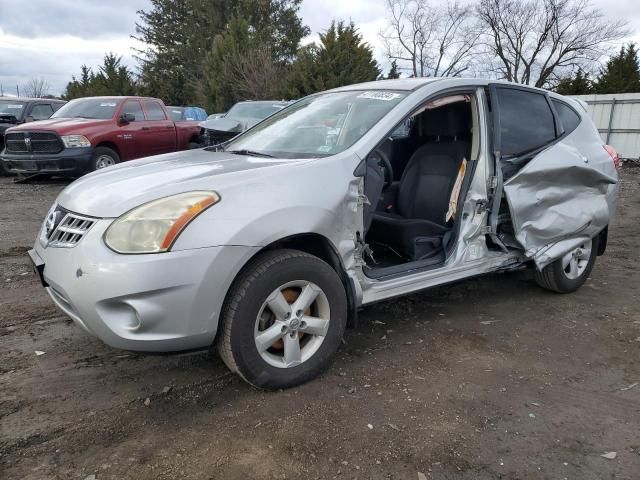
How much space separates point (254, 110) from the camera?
12.2 meters

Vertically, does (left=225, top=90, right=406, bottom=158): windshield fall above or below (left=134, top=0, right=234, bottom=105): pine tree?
below

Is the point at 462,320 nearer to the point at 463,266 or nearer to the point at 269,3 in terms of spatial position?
the point at 463,266

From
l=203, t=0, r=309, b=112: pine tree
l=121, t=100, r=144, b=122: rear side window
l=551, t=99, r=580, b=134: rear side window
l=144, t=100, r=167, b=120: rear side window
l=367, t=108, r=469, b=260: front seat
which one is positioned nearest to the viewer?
l=367, t=108, r=469, b=260: front seat

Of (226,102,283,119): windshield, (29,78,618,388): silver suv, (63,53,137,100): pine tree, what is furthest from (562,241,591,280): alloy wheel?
(63,53,137,100): pine tree

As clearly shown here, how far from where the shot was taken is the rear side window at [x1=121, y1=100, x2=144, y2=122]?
10.9 m

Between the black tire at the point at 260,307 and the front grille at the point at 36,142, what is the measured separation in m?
8.67

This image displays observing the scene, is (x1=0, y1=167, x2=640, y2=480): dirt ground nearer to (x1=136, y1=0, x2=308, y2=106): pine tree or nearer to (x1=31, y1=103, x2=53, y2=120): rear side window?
(x1=31, y1=103, x2=53, y2=120): rear side window

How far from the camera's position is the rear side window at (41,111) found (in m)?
12.5

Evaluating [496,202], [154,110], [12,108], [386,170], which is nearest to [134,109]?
[154,110]

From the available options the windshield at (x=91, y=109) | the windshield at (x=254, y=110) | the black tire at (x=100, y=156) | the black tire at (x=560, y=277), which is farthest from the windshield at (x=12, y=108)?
the black tire at (x=560, y=277)

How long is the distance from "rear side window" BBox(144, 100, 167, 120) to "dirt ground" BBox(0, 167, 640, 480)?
7.95m

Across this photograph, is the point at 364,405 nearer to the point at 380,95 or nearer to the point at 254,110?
the point at 380,95

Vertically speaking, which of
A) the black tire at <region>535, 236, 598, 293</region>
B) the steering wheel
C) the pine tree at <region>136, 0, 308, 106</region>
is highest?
the pine tree at <region>136, 0, 308, 106</region>

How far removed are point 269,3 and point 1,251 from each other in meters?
40.1
